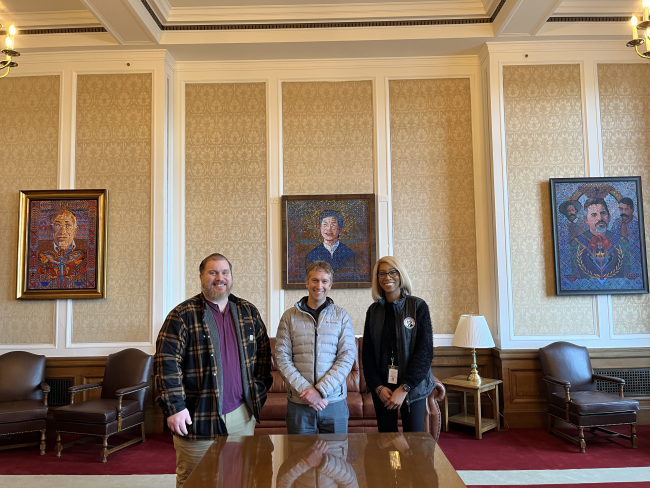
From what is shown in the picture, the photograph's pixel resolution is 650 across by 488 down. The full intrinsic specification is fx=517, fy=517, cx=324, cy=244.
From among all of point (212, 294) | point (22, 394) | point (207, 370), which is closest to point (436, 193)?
point (212, 294)

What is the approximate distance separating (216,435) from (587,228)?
14.5 ft

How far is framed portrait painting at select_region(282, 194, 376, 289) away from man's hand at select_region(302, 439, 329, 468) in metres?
3.27

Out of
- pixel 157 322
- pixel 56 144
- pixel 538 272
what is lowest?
pixel 157 322

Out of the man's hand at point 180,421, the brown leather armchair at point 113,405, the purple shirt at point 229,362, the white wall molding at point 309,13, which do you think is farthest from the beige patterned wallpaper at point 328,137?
the man's hand at point 180,421

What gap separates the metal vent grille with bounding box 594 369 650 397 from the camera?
5247 mm

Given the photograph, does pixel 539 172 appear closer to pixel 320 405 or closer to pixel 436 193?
pixel 436 193

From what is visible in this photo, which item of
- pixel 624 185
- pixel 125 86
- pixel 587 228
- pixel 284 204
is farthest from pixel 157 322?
pixel 624 185

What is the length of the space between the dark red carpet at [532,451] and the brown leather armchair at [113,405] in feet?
9.25

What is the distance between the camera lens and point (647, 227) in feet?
17.6

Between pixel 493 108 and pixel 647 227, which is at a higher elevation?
Result: pixel 493 108

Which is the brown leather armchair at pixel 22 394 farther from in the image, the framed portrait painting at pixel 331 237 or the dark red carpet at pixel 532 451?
the dark red carpet at pixel 532 451

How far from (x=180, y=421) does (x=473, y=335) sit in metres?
3.24

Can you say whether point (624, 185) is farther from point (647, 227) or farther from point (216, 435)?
point (216, 435)

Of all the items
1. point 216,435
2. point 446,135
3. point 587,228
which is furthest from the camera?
point 446,135
